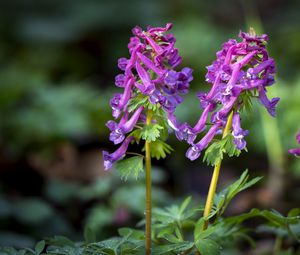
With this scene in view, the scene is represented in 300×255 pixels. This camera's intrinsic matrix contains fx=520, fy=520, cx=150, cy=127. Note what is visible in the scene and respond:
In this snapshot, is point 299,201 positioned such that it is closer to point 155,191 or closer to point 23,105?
point 155,191

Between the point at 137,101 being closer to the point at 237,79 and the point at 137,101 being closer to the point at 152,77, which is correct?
the point at 152,77

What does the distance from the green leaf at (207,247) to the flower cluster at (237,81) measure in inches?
16.7

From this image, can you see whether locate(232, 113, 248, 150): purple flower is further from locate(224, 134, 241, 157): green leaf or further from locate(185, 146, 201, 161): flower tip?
locate(185, 146, 201, 161): flower tip

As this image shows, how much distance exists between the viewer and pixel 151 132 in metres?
2.51

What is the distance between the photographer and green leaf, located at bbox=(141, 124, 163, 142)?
8.15ft

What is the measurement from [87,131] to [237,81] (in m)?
3.96

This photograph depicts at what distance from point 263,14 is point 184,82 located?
10378mm

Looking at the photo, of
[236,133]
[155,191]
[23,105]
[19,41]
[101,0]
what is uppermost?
[101,0]

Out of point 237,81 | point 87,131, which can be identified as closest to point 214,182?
point 237,81

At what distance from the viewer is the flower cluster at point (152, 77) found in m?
2.48

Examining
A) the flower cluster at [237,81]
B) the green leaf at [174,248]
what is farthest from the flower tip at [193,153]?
the green leaf at [174,248]

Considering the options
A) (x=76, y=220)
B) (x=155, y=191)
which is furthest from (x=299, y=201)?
(x=76, y=220)

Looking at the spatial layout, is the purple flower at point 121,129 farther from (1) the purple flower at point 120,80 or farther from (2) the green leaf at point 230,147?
(2) the green leaf at point 230,147

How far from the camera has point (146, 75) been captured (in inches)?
99.3
